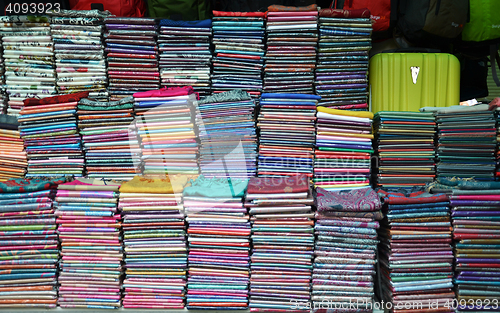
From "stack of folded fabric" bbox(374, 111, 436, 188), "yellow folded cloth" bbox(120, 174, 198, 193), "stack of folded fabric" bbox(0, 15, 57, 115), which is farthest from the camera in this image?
"stack of folded fabric" bbox(0, 15, 57, 115)

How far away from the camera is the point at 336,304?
9.02 ft

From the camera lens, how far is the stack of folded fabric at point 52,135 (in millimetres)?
3213

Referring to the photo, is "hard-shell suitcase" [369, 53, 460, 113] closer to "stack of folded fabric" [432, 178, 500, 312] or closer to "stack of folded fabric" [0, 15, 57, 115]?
"stack of folded fabric" [432, 178, 500, 312]

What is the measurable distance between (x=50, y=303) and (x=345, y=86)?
3.10m

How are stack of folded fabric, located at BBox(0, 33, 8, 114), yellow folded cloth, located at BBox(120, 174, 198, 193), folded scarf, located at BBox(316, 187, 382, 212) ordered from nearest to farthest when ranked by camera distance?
folded scarf, located at BBox(316, 187, 382, 212), yellow folded cloth, located at BBox(120, 174, 198, 193), stack of folded fabric, located at BBox(0, 33, 8, 114)

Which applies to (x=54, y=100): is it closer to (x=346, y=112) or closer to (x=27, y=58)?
(x=27, y=58)

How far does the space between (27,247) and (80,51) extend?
1.79 m

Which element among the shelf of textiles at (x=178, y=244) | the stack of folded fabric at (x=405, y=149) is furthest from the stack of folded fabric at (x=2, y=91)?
the stack of folded fabric at (x=405, y=149)

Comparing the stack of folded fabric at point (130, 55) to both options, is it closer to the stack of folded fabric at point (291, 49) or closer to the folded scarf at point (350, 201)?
the stack of folded fabric at point (291, 49)

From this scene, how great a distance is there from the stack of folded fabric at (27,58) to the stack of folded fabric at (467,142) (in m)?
3.64

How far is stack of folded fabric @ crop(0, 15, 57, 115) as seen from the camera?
3418 millimetres

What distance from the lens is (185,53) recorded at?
340cm

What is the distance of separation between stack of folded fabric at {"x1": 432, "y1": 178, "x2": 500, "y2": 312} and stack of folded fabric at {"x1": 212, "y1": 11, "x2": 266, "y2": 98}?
1954mm

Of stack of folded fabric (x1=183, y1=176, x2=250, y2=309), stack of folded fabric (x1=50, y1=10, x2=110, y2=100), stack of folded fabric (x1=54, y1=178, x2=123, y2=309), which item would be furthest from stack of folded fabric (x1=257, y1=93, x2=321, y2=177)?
stack of folded fabric (x1=50, y1=10, x2=110, y2=100)
